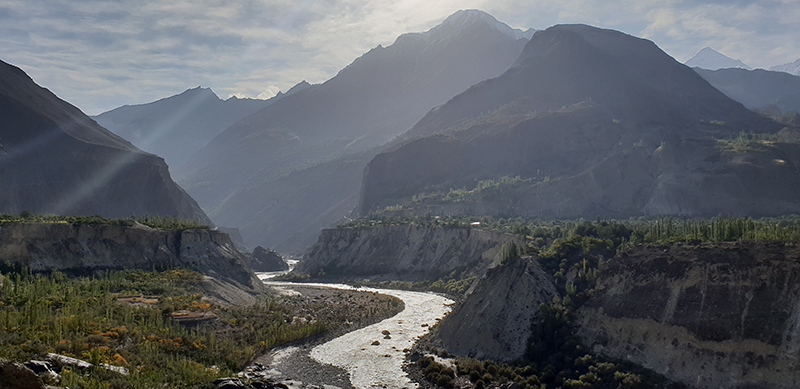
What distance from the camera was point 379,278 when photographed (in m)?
117

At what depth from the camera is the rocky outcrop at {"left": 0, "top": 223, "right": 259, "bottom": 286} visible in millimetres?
61625

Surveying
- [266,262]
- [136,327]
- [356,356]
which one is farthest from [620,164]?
[136,327]

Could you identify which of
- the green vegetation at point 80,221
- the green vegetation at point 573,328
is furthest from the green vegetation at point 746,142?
the green vegetation at point 80,221

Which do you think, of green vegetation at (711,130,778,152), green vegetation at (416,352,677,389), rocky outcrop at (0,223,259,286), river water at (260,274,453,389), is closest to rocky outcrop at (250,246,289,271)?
rocky outcrop at (0,223,259,286)

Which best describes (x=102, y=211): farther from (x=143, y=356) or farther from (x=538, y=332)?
(x=538, y=332)

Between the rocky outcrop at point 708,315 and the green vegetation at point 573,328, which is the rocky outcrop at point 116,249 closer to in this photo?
the green vegetation at point 573,328

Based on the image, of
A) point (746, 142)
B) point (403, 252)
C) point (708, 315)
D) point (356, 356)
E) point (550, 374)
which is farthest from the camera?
point (746, 142)

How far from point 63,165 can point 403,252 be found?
286ft

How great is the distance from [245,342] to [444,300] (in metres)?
39.1

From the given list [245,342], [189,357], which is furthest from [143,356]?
[245,342]

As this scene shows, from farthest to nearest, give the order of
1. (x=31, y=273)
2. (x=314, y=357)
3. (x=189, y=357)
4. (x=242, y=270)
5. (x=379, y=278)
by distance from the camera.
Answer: (x=379, y=278) → (x=242, y=270) → (x=31, y=273) → (x=314, y=357) → (x=189, y=357)

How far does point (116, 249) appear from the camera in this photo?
7025 cm

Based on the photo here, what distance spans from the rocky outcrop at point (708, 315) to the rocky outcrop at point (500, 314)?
15.5 ft

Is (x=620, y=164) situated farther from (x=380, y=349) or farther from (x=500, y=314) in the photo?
(x=380, y=349)
